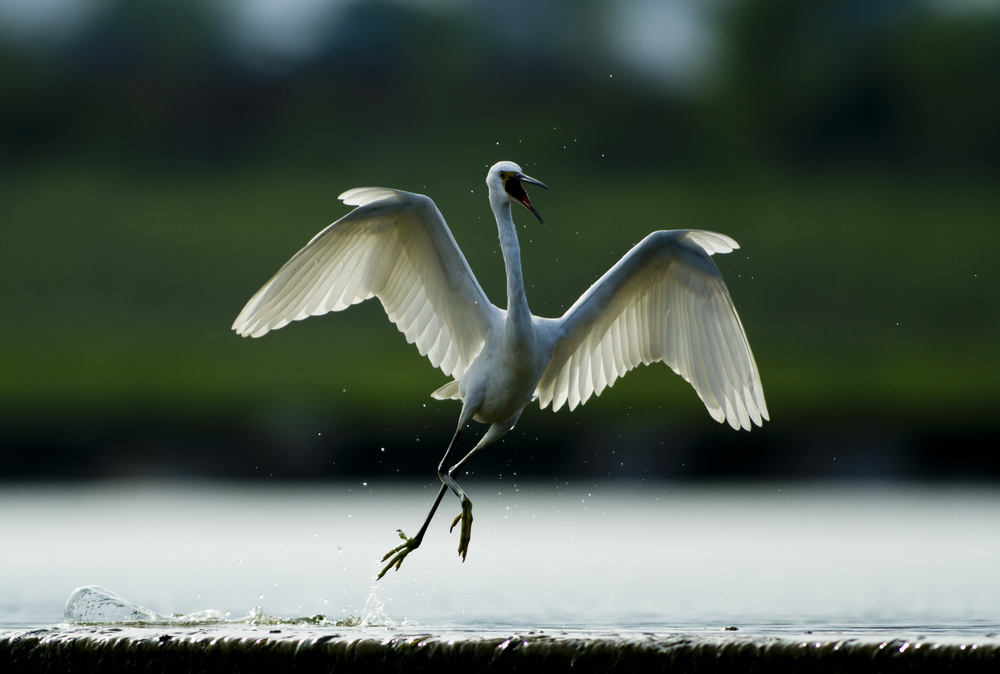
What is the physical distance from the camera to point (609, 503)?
47.8ft

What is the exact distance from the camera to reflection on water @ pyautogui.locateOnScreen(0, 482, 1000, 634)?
5.72 m

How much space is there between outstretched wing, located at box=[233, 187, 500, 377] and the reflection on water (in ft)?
3.42

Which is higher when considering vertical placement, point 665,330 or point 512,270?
point 512,270

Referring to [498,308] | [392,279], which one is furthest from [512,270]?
[392,279]

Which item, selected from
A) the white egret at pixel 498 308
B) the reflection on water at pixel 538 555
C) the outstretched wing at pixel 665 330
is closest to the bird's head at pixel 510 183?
the white egret at pixel 498 308

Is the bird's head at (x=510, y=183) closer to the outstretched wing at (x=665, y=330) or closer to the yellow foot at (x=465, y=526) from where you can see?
the outstretched wing at (x=665, y=330)

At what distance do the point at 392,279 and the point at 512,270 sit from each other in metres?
0.56

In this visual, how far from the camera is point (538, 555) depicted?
344 inches

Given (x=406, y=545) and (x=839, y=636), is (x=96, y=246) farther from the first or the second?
(x=839, y=636)

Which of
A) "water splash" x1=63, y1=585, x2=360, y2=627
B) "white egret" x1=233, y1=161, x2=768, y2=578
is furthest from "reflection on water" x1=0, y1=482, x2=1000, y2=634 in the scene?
"white egret" x1=233, y1=161, x2=768, y2=578

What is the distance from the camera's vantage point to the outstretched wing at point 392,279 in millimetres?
5723

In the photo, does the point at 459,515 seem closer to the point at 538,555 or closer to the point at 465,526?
the point at 465,526

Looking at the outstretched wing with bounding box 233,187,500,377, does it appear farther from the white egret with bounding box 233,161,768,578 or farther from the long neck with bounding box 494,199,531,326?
→ the long neck with bounding box 494,199,531,326

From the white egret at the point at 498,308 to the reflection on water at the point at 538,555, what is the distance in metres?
0.69
